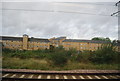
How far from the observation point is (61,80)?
3.69 m

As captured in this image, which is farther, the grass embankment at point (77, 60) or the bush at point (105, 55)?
the bush at point (105, 55)

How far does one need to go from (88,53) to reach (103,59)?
4.18ft

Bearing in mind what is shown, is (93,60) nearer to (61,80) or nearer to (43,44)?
(61,80)

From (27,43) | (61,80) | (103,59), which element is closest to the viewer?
(61,80)

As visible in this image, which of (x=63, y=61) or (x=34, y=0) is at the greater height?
(x=34, y=0)

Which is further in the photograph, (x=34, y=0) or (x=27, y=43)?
(x=27, y=43)

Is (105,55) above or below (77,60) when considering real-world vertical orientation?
above

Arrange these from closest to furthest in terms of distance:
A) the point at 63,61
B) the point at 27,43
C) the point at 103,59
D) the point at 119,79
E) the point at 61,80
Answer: the point at 61,80, the point at 119,79, the point at 63,61, the point at 103,59, the point at 27,43

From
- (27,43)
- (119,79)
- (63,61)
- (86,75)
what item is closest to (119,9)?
(119,79)

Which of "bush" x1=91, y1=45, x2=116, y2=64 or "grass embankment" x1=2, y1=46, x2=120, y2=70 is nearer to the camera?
"grass embankment" x1=2, y1=46, x2=120, y2=70

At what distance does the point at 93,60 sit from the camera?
7.06m

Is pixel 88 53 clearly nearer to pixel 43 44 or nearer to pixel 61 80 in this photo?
pixel 61 80

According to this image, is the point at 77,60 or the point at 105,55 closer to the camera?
the point at 105,55

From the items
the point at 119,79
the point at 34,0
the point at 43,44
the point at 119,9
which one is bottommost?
the point at 119,79
